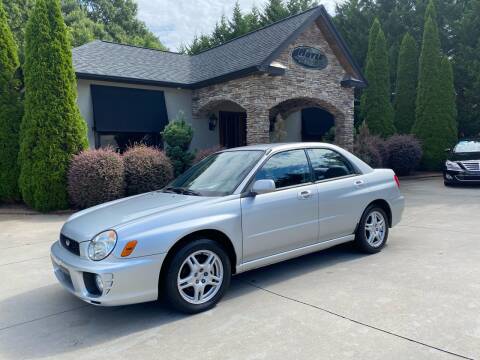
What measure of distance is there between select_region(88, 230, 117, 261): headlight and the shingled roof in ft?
31.9

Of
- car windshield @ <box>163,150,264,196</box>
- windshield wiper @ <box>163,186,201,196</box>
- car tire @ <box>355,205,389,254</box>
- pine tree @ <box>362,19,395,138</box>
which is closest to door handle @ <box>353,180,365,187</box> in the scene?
car tire @ <box>355,205,389,254</box>

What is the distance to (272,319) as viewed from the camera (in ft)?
11.4

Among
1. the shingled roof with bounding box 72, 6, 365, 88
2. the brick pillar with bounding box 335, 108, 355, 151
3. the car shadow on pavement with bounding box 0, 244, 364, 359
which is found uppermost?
the shingled roof with bounding box 72, 6, 365, 88

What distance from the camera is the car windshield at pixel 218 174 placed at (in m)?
4.27

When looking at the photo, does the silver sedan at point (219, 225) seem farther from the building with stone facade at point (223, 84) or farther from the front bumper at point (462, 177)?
the front bumper at point (462, 177)

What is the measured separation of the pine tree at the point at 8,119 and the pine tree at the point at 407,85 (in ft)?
59.6

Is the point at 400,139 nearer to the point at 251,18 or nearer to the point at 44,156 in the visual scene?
the point at 44,156

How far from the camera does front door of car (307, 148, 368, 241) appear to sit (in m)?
4.71

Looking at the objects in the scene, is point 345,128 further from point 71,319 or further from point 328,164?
point 71,319

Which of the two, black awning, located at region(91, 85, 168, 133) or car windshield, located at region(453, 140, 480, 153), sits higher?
black awning, located at region(91, 85, 168, 133)

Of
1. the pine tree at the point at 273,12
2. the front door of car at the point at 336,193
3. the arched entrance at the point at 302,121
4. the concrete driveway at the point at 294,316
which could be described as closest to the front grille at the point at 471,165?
the arched entrance at the point at 302,121

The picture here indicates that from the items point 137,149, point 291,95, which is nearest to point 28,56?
point 137,149

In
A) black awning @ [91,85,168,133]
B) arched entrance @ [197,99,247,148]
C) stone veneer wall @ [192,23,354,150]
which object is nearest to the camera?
stone veneer wall @ [192,23,354,150]

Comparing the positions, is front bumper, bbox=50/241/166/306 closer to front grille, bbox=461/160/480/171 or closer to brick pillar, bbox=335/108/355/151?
front grille, bbox=461/160/480/171
